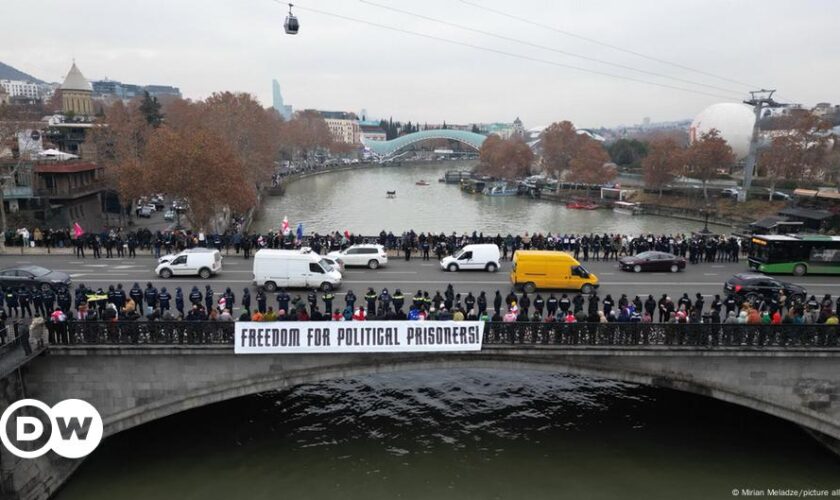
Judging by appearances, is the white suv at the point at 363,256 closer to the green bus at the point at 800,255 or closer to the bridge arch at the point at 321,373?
the bridge arch at the point at 321,373

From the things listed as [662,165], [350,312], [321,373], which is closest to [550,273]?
[350,312]

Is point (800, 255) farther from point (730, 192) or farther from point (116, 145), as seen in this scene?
point (116, 145)

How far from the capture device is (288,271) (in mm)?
23359

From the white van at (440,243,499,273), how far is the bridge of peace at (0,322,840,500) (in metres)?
11.4

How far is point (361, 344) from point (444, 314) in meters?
2.40

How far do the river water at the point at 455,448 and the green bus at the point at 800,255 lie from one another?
1021 cm

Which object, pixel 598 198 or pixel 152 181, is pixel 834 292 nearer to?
pixel 152 181

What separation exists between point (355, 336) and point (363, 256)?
12512mm

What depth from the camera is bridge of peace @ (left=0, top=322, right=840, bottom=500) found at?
15.4 metres

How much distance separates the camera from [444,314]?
16281 millimetres

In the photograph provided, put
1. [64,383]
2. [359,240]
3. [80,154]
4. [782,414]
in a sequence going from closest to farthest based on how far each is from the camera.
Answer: [64,383] → [782,414] → [359,240] → [80,154]

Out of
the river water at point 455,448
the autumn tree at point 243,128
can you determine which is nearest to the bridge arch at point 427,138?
the autumn tree at point 243,128

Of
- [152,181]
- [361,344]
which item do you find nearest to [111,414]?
[361,344]

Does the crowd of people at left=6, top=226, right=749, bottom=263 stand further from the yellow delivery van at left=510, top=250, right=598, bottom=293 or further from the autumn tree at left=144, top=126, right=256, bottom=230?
the yellow delivery van at left=510, top=250, right=598, bottom=293
